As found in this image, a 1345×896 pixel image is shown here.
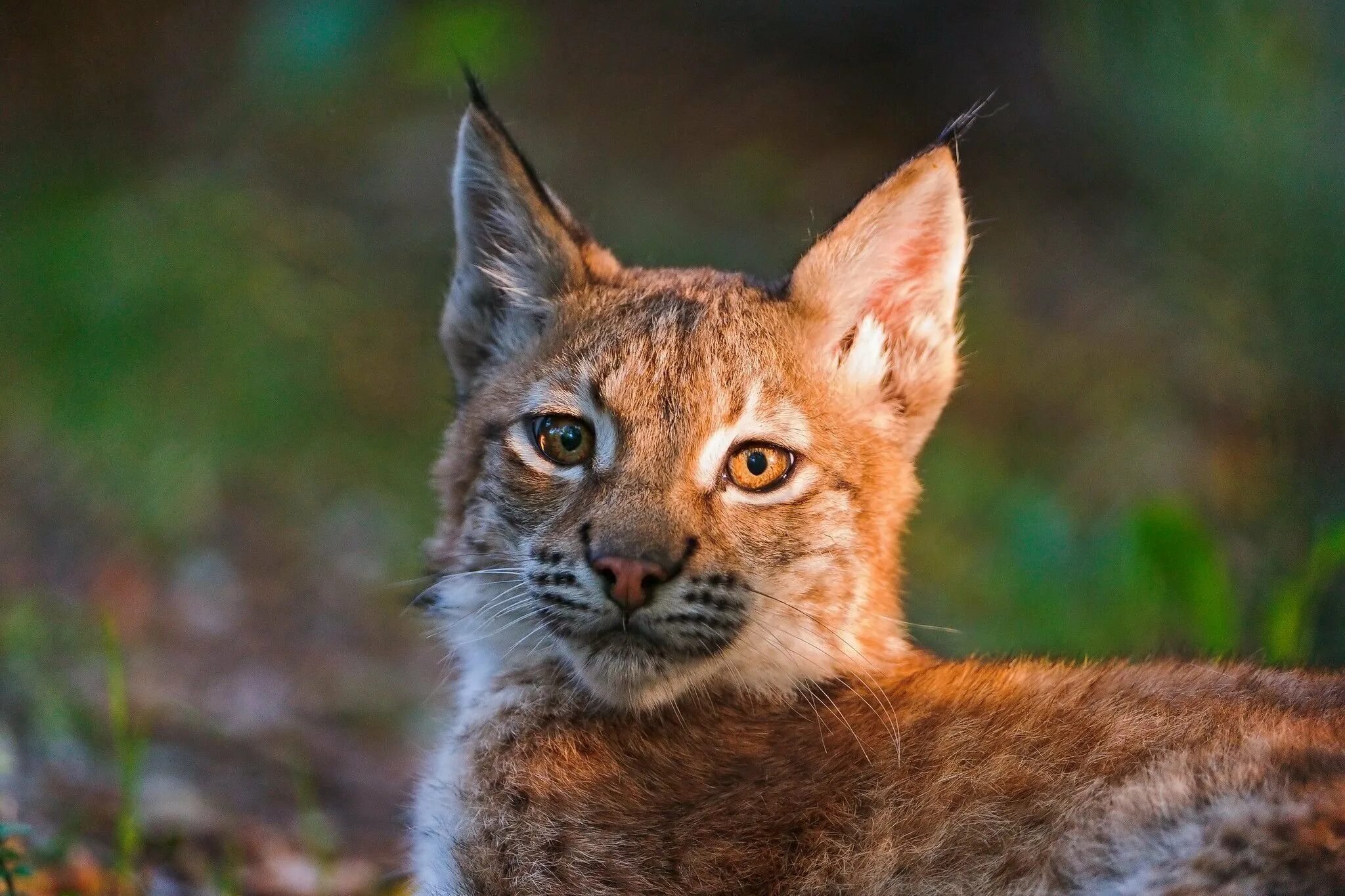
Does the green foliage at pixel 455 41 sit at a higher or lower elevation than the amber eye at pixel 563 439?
higher

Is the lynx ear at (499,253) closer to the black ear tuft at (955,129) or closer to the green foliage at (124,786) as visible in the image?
the black ear tuft at (955,129)

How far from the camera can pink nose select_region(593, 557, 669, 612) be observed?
3.88 meters

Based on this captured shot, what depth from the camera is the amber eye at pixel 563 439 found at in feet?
14.5

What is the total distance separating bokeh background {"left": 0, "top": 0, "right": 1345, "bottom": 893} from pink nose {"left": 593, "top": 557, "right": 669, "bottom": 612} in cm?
180

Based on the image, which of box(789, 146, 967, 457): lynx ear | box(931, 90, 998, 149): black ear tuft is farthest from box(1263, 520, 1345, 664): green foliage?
box(931, 90, 998, 149): black ear tuft

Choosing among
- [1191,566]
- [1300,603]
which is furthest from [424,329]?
[1300,603]

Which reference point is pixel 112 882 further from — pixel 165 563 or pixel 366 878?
pixel 165 563

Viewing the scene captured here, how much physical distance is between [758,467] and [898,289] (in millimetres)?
1015

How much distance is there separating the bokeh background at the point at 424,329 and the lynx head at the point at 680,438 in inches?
59.9

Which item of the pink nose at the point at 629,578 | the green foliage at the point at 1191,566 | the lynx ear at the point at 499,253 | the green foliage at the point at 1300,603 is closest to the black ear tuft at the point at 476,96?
the lynx ear at the point at 499,253

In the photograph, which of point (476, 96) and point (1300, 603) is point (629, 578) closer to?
point (476, 96)

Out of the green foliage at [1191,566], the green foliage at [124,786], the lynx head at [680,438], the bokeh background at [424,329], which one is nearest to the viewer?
the lynx head at [680,438]

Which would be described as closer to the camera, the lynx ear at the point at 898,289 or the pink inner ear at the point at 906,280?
the lynx ear at the point at 898,289

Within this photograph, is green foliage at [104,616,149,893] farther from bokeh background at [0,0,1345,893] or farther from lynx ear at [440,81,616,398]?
lynx ear at [440,81,616,398]
